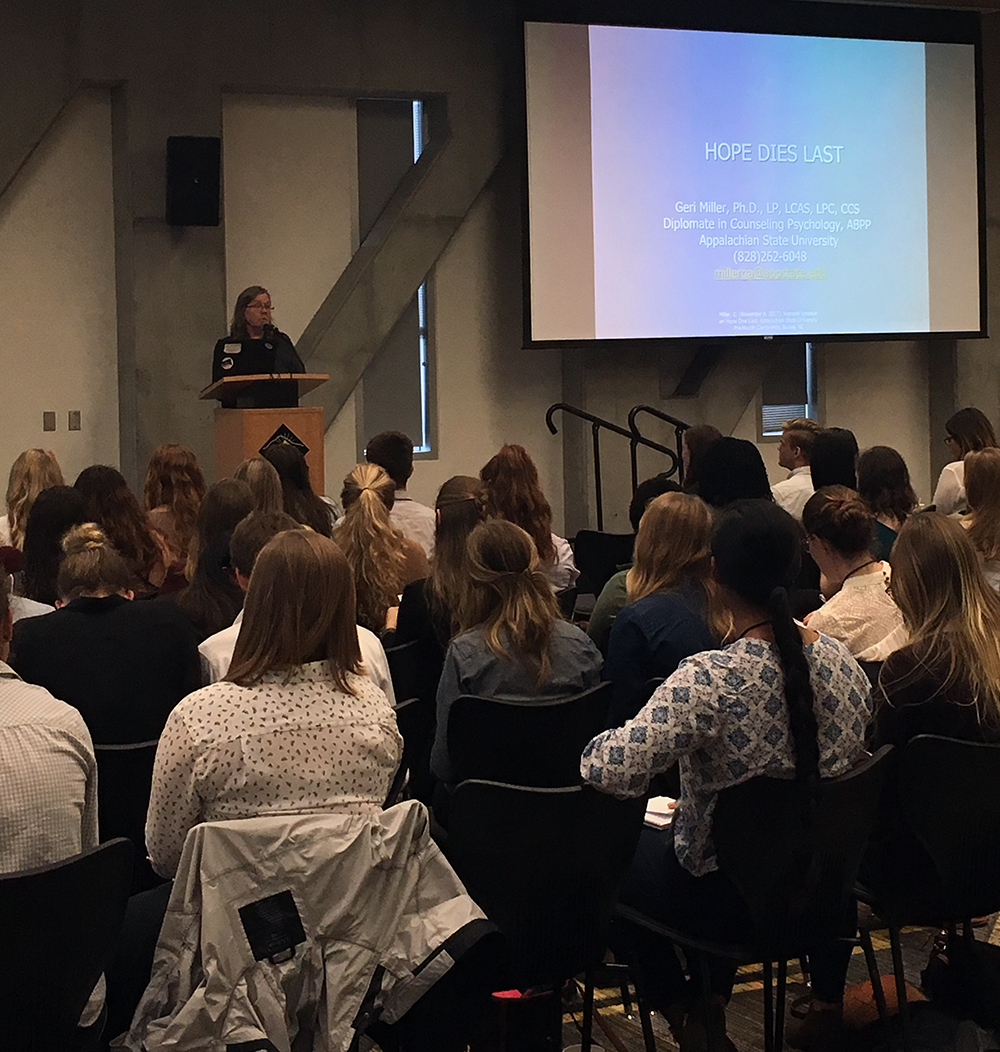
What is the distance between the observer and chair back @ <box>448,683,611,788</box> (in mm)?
3229

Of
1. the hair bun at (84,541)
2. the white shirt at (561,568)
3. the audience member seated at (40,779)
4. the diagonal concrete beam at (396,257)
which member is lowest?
the audience member seated at (40,779)

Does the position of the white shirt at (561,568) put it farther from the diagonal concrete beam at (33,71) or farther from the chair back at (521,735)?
the diagonal concrete beam at (33,71)

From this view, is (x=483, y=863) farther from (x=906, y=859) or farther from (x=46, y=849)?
(x=906, y=859)

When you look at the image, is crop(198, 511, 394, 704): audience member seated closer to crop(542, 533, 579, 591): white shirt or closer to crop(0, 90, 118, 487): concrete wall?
crop(542, 533, 579, 591): white shirt

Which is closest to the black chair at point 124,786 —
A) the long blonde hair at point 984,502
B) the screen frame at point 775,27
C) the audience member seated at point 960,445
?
the long blonde hair at point 984,502

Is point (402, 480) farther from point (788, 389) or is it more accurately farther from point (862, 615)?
point (788, 389)

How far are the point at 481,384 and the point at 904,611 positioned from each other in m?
6.54

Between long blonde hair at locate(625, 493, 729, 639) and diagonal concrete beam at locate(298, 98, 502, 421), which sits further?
diagonal concrete beam at locate(298, 98, 502, 421)

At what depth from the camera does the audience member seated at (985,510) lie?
4609mm

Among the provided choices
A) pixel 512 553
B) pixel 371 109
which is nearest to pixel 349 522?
pixel 512 553

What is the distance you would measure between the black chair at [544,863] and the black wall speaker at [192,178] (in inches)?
246

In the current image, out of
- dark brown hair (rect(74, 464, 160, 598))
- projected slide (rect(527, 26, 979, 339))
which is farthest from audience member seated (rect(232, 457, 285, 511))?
projected slide (rect(527, 26, 979, 339))

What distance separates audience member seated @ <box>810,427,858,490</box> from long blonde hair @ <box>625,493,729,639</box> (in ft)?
7.22

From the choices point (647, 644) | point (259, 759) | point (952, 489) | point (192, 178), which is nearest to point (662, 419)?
point (952, 489)
